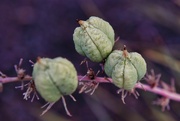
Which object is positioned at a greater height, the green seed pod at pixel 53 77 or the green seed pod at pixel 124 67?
the green seed pod at pixel 53 77

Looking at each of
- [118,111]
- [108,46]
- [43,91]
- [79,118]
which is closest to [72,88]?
[43,91]

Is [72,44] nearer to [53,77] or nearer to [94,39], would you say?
[94,39]

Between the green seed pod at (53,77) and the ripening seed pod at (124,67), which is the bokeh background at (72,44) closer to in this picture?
the ripening seed pod at (124,67)

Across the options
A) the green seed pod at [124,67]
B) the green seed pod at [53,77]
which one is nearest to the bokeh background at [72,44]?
the green seed pod at [124,67]

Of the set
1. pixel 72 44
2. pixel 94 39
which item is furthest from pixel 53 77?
pixel 72 44

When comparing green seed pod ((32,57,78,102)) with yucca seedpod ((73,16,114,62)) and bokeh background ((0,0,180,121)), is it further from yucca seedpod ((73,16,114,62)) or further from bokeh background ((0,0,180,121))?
bokeh background ((0,0,180,121))

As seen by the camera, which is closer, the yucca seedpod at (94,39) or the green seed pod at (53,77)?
the green seed pod at (53,77)

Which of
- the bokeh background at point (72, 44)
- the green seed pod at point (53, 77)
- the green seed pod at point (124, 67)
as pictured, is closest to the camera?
the green seed pod at point (53, 77)
